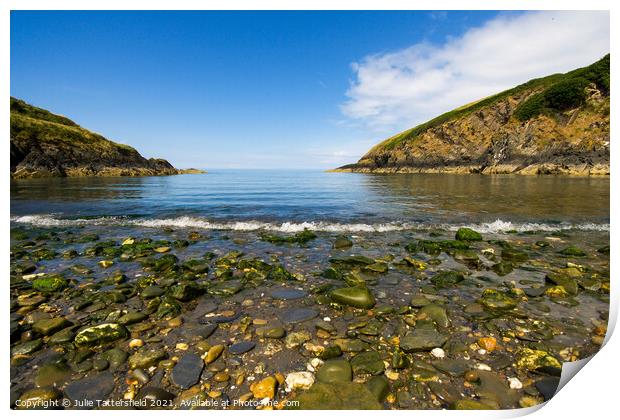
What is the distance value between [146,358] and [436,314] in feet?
15.5

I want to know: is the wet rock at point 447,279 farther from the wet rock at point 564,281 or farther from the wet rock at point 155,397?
the wet rock at point 155,397

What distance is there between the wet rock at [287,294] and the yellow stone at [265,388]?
253 cm

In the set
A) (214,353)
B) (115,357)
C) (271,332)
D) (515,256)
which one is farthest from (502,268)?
(115,357)

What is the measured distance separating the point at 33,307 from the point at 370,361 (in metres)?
6.59

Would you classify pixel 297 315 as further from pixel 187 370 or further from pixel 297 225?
pixel 297 225

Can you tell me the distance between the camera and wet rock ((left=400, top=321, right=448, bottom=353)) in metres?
4.15

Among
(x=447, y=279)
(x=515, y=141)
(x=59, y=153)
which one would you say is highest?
(x=59, y=153)

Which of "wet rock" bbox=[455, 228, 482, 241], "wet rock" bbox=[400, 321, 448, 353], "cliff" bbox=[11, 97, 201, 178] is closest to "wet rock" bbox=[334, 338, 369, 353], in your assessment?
"wet rock" bbox=[400, 321, 448, 353]

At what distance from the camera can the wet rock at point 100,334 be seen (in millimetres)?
4297

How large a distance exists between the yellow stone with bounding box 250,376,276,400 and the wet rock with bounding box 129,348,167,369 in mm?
1511

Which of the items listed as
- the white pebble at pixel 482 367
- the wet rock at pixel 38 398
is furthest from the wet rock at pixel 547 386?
the wet rock at pixel 38 398

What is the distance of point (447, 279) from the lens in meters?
6.79

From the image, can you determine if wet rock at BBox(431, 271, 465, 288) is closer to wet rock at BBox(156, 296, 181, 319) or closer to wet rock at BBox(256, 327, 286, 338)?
wet rock at BBox(256, 327, 286, 338)

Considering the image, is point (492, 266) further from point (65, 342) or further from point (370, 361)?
point (65, 342)
